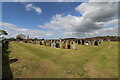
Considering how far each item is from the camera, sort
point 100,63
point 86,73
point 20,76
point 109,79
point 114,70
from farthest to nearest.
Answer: point 100,63, point 114,70, point 86,73, point 109,79, point 20,76

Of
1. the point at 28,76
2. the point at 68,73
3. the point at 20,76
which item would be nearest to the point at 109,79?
the point at 68,73

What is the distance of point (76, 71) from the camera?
8.88 m

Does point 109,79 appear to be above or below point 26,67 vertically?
below

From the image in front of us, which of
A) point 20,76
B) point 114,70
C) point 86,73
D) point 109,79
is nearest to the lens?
point 20,76

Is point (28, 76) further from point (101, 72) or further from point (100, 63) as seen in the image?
point (100, 63)

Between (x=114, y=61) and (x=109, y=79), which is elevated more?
(x=114, y=61)

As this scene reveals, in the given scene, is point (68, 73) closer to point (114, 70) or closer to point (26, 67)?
point (26, 67)

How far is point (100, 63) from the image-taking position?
10.8 meters

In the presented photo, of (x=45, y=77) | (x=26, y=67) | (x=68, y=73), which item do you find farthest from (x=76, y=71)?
(x=26, y=67)

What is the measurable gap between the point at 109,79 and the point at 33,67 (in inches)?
299

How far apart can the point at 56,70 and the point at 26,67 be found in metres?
3.21

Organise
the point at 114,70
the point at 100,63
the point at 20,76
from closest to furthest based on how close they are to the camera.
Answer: the point at 20,76 → the point at 114,70 → the point at 100,63

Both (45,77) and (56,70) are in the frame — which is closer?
(45,77)

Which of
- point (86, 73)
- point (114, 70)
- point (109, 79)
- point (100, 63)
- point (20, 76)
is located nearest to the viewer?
point (20, 76)
